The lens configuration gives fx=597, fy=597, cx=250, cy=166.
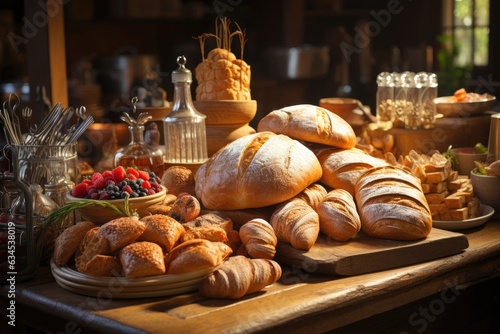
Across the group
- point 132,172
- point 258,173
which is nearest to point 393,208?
point 258,173

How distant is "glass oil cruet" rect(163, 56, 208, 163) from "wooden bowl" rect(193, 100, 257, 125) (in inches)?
2.5

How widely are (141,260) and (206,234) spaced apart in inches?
7.8

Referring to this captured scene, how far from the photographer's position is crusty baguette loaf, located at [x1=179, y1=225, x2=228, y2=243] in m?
1.39

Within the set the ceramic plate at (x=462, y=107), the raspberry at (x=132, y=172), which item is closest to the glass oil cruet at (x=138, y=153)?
the raspberry at (x=132, y=172)

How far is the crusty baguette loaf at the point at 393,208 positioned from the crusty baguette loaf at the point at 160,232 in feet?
1.69

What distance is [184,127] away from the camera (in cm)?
203

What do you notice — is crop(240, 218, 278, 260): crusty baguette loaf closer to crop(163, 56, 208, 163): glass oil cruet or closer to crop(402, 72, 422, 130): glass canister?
crop(163, 56, 208, 163): glass oil cruet

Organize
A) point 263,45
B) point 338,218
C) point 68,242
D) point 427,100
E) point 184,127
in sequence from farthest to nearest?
point 263,45 → point 427,100 → point 184,127 → point 338,218 → point 68,242

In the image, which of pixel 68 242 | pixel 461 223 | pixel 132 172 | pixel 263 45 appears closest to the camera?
pixel 68 242

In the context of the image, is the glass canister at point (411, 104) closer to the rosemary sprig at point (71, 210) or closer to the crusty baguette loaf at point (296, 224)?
the crusty baguette loaf at point (296, 224)

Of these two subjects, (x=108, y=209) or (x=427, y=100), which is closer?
(x=108, y=209)

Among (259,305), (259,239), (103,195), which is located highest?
(103,195)

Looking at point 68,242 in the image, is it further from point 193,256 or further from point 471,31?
point 471,31

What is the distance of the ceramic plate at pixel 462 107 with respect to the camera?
240cm
